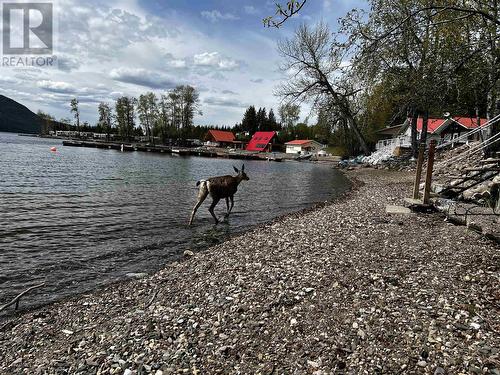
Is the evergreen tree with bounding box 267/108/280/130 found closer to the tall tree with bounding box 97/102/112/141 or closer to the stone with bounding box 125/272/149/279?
the tall tree with bounding box 97/102/112/141

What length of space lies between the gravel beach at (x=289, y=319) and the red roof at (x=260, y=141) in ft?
425

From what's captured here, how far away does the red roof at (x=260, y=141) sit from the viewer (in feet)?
458

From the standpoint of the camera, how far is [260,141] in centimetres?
14288

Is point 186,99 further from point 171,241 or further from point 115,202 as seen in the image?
Answer: point 171,241

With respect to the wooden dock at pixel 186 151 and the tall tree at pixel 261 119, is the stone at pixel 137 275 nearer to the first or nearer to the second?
the wooden dock at pixel 186 151

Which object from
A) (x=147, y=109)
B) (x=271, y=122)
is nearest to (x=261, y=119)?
(x=271, y=122)

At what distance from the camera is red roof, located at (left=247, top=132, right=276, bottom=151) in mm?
139750

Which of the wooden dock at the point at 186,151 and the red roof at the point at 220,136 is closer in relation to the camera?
the wooden dock at the point at 186,151

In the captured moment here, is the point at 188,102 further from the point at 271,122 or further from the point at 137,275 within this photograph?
the point at 137,275

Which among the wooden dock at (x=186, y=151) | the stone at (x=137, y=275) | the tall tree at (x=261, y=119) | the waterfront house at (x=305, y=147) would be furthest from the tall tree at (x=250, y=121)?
the stone at (x=137, y=275)

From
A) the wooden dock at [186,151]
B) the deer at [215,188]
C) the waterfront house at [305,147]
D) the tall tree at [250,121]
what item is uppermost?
the tall tree at [250,121]

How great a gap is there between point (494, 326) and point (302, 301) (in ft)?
10.8

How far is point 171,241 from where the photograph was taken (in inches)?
557

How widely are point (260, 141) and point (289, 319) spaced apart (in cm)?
13832
